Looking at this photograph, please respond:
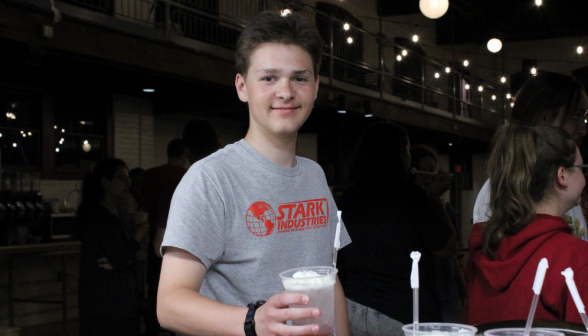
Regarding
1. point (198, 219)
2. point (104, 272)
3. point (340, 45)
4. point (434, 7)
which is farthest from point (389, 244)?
point (340, 45)

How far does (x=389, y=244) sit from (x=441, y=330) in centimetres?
144

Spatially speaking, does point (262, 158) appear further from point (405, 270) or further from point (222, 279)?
point (405, 270)

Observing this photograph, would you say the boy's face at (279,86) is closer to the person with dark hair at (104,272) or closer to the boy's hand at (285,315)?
the boy's hand at (285,315)

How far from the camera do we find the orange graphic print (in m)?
1.44

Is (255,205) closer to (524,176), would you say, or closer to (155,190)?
(524,176)

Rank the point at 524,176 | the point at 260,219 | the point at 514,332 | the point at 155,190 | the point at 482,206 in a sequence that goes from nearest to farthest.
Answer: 1. the point at 514,332
2. the point at 260,219
3. the point at 524,176
4. the point at 482,206
5. the point at 155,190

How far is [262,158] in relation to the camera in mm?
1538

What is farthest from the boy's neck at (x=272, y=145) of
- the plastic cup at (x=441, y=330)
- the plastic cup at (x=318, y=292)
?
the plastic cup at (x=441, y=330)

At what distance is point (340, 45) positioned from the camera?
41.8 feet

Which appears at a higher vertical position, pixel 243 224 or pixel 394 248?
pixel 243 224

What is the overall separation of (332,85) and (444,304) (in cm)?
556

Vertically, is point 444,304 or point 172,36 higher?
point 172,36

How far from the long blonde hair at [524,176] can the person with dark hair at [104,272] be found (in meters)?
2.58

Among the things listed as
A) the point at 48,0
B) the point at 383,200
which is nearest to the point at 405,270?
the point at 383,200
